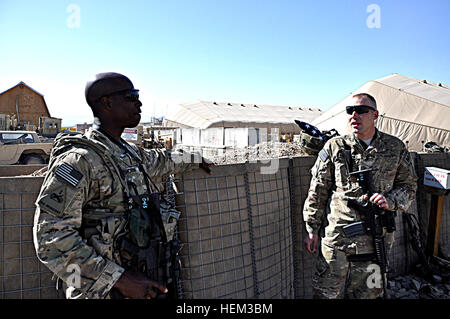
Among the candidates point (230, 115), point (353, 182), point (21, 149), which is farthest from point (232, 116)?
point (353, 182)

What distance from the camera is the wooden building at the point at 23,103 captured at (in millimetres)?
33875

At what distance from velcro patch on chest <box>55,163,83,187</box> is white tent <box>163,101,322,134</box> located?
32766mm

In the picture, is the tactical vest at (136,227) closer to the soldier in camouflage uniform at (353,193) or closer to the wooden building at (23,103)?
the soldier in camouflage uniform at (353,193)

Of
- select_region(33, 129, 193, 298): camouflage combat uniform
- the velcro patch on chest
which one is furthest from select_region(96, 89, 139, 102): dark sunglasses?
the velcro patch on chest

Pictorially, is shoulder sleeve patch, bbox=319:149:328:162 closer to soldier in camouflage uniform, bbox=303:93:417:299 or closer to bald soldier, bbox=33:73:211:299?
soldier in camouflage uniform, bbox=303:93:417:299

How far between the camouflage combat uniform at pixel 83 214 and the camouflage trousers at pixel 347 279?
167 centimetres

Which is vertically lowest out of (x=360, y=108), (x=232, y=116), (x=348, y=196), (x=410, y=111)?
(x=348, y=196)

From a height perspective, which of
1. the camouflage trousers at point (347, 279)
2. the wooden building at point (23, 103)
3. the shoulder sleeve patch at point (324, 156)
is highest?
the wooden building at point (23, 103)

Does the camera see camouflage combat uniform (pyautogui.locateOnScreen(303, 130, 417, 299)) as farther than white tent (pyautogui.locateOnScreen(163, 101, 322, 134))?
No

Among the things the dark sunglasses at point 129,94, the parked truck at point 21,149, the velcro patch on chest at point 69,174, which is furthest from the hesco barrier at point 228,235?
the parked truck at point 21,149

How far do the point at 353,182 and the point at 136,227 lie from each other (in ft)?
5.93

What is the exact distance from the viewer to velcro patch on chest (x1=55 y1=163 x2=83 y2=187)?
1.37m

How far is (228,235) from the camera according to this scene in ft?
8.50

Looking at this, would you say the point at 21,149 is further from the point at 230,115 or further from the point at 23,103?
the point at 23,103
